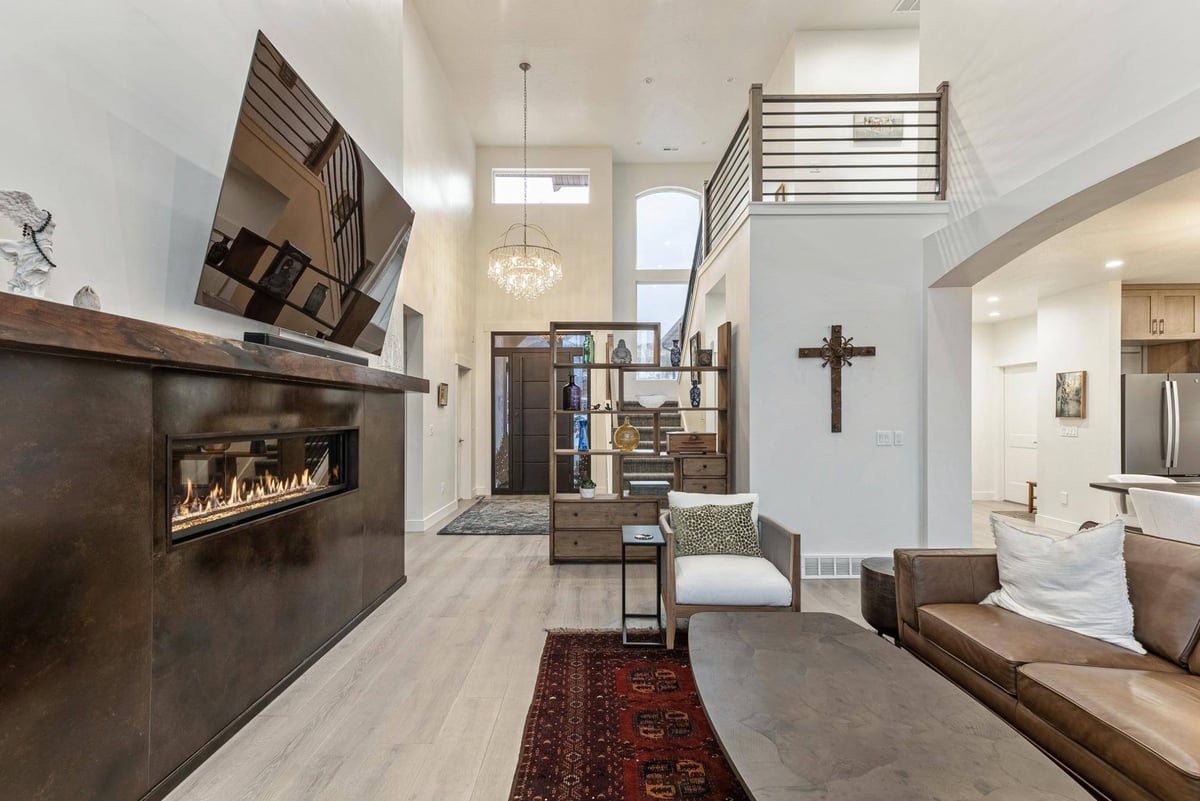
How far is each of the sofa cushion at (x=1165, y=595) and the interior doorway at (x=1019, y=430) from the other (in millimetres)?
6394

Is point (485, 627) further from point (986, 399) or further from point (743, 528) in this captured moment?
point (986, 399)

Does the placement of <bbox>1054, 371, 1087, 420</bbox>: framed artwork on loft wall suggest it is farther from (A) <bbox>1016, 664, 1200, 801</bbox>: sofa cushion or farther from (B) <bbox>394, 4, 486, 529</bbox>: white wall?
(B) <bbox>394, 4, 486, 529</bbox>: white wall

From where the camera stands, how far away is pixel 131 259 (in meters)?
1.98

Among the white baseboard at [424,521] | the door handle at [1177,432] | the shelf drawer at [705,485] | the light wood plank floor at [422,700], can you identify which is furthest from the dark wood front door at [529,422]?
the door handle at [1177,432]

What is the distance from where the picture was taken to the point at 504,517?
638 cm

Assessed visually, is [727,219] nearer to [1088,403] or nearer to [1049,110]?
[1049,110]

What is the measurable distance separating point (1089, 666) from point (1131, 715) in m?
0.42

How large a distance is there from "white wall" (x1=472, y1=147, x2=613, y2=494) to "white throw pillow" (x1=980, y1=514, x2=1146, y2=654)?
246 inches

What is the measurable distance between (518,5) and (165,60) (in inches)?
168

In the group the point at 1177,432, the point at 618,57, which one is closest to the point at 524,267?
the point at 618,57

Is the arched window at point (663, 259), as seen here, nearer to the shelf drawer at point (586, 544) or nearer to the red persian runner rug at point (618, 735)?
the shelf drawer at point (586, 544)

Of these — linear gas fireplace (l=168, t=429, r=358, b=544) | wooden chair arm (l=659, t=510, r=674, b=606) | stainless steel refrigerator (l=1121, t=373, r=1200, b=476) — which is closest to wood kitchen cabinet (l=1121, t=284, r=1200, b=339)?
stainless steel refrigerator (l=1121, t=373, r=1200, b=476)

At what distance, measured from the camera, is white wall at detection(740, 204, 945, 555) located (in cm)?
411

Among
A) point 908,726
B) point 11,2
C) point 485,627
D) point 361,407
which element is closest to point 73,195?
point 11,2
